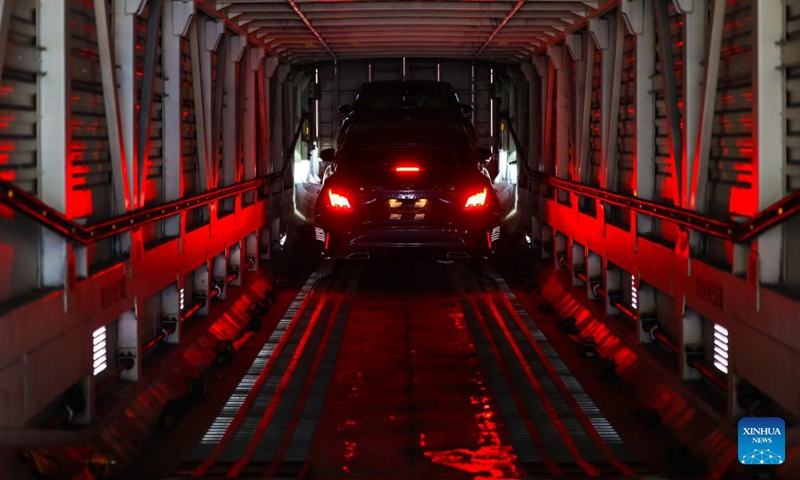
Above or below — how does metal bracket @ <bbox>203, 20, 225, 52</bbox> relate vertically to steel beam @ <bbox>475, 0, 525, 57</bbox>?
below

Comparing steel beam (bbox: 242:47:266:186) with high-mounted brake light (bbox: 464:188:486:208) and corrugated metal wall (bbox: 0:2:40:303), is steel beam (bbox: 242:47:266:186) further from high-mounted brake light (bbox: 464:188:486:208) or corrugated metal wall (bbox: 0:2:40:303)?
corrugated metal wall (bbox: 0:2:40:303)

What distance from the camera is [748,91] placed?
7.73 meters

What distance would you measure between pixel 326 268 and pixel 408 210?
320 centimetres

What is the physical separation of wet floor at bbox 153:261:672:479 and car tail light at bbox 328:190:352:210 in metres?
1.21

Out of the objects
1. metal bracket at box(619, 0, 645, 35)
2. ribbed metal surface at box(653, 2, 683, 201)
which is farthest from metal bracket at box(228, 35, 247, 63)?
ribbed metal surface at box(653, 2, 683, 201)

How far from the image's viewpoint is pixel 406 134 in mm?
14617

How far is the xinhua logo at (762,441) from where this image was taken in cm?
630

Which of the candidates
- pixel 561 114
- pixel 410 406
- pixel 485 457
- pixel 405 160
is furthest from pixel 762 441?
pixel 561 114

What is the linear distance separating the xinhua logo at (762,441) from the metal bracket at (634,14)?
4.69 m

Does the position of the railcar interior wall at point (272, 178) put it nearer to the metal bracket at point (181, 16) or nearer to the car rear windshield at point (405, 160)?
the metal bracket at point (181, 16)

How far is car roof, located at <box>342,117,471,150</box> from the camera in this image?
14.2 m

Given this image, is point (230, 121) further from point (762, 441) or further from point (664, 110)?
point (762, 441)

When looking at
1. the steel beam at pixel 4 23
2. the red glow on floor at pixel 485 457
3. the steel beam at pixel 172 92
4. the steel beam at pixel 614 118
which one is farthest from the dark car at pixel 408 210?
the steel beam at pixel 4 23

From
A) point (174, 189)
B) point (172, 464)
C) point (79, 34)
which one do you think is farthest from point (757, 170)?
point (174, 189)
